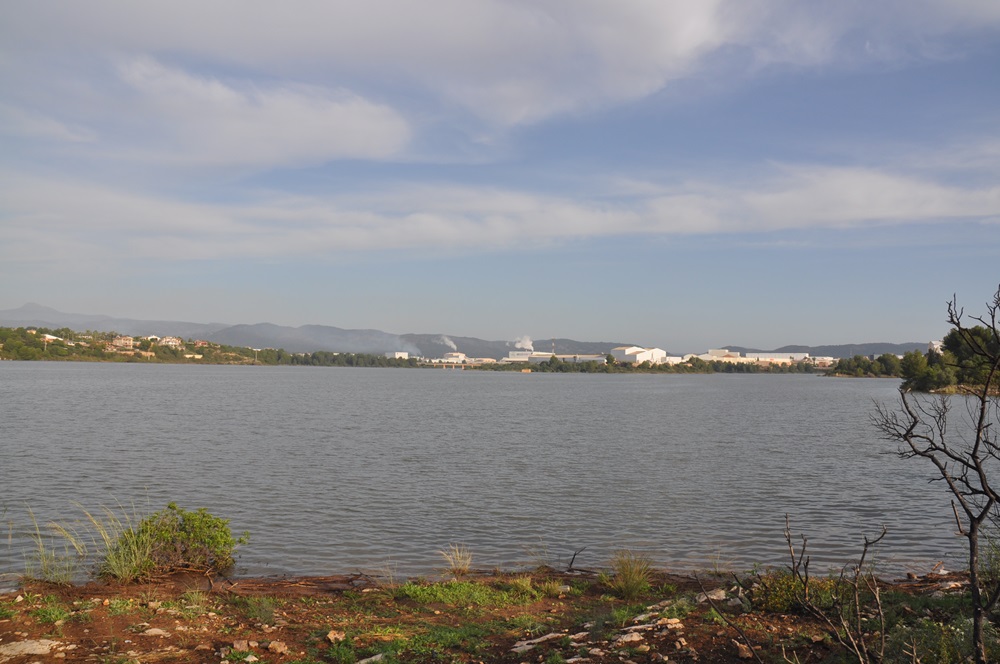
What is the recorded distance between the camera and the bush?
1236cm

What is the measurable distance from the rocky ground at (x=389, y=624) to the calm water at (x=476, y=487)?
9.22 feet

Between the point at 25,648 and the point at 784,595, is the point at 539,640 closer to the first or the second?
the point at 784,595

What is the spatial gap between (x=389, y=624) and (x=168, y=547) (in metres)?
4.74

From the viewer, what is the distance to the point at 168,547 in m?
13.2

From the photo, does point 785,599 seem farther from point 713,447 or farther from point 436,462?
point 713,447

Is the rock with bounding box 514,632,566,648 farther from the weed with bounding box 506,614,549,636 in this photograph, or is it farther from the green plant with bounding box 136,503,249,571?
the green plant with bounding box 136,503,249,571

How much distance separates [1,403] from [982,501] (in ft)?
209

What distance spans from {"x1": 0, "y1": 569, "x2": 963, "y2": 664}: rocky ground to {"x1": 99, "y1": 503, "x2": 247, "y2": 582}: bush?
382 millimetres


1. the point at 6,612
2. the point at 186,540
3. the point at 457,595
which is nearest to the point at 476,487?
the point at 457,595

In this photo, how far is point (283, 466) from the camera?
30.3m

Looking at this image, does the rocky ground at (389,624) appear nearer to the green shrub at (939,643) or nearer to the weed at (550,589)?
the weed at (550,589)

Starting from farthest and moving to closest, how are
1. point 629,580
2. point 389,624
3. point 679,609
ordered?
point 629,580 < point 389,624 < point 679,609

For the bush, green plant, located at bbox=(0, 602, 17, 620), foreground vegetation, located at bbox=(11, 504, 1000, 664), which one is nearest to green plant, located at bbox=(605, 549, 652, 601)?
foreground vegetation, located at bbox=(11, 504, 1000, 664)

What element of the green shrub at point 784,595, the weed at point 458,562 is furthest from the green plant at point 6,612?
the green shrub at point 784,595
